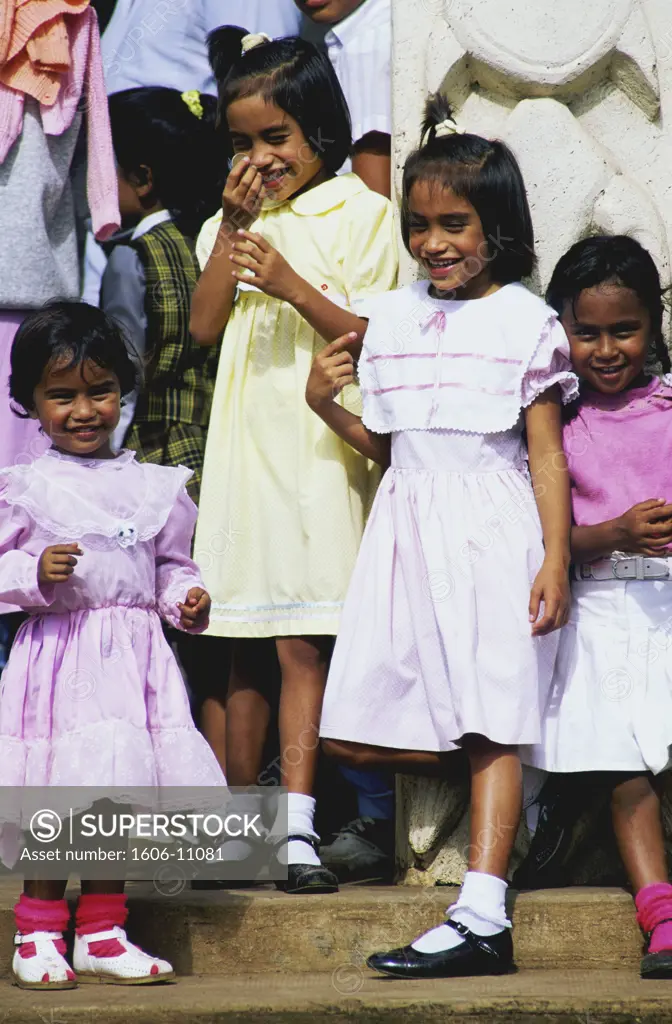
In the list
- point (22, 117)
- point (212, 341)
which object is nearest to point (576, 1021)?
point (212, 341)

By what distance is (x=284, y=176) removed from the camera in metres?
3.60

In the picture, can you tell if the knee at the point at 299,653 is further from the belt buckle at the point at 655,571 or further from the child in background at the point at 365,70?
the child in background at the point at 365,70

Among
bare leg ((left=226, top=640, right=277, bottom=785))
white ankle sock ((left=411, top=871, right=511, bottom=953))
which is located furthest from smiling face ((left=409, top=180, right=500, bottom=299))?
white ankle sock ((left=411, top=871, right=511, bottom=953))

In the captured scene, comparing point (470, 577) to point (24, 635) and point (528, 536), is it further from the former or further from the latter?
point (24, 635)

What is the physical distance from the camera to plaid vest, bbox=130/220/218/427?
156 inches

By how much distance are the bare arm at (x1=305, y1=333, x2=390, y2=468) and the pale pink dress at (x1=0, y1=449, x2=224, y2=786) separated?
387 mm

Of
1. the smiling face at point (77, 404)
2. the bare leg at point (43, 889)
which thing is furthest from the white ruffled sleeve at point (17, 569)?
the bare leg at point (43, 889)

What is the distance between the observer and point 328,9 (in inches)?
163

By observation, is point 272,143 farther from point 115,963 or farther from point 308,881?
point 115,963

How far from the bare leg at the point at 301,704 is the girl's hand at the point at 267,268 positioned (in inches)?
32.3

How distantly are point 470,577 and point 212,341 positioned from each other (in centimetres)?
98

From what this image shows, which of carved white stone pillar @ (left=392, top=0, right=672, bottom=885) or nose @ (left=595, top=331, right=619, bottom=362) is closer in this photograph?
nose @ (left=595, top=331, right=619, bottom=362)

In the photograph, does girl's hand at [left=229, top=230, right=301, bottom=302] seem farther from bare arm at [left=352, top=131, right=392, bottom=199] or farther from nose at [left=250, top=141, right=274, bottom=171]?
bare arm at [left=352, top=131, right=392, bottom=199]

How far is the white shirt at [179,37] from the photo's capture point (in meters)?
4.50
